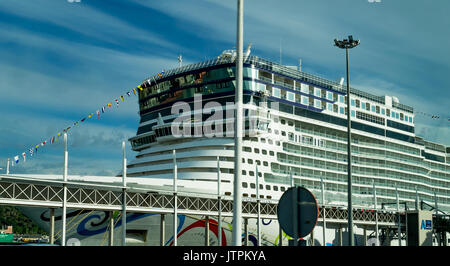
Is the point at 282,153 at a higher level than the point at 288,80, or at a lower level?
lower

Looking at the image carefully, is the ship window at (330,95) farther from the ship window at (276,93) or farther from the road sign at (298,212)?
the road sign at (298,212)

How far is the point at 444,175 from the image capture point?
8031 cm

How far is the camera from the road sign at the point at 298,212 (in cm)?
910

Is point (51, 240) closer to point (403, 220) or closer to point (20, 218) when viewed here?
point (403, 220)

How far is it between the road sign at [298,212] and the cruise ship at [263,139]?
2845 centimetres

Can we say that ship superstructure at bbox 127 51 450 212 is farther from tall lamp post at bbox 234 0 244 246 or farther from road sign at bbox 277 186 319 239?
road sign at bbox 277 186 319 239

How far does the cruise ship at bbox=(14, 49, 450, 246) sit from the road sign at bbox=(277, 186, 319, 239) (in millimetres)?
28452

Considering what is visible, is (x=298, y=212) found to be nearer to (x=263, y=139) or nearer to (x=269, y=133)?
(x=263, y=139)

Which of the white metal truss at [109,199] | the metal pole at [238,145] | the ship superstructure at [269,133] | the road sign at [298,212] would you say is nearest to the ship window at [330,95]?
the ship superstructure at [269,133]

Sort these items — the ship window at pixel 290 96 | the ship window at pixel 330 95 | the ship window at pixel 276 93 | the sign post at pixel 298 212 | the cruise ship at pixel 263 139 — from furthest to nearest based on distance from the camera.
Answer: the ship window at pixel 330 95
the ship window at pixel 290 96
the ship window at pixel 276 93
the cruise ship at pixel 263 139
the sign post at pixel 298 212

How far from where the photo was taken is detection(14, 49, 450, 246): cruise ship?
43281mm

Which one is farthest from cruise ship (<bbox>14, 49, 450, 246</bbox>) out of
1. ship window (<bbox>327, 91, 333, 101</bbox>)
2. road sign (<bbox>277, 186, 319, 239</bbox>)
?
road sign (<bbox>277, 186, 319, 239</bbox>)

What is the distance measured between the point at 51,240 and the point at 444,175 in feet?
223
